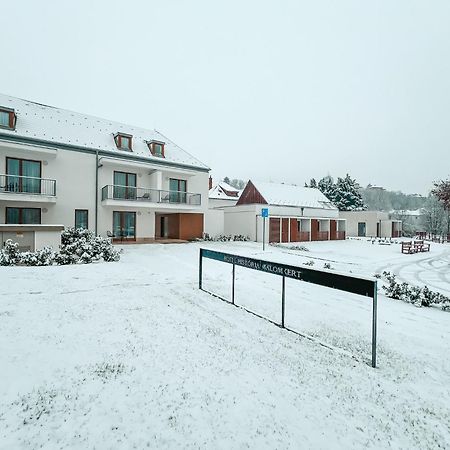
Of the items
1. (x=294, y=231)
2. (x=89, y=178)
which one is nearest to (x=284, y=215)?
(x=294, y=231)

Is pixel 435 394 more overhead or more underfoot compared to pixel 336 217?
more underfoot

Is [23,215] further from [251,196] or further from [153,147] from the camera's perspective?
[251,196]

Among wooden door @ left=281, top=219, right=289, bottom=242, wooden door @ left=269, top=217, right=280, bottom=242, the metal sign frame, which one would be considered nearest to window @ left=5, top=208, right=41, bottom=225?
the metal sign frame

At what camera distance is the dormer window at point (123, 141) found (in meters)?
20.7

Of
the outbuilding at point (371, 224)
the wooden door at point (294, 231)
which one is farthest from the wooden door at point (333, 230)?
the outbuilding at point (371, 224)

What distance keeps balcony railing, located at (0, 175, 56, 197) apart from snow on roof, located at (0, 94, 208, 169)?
2466 millimetres

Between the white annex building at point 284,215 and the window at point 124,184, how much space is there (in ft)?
34.8

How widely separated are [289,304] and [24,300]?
19.3 ft

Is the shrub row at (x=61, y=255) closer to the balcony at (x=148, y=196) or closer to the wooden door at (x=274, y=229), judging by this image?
the balcony at (x=148, y=196)

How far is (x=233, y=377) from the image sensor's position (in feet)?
11.6

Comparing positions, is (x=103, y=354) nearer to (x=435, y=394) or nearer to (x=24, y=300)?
(x=24, y=300)

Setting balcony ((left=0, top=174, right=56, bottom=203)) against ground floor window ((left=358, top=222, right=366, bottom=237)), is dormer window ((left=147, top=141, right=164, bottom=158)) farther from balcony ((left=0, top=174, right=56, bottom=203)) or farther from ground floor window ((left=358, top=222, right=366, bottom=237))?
ground floor window ((left=358, top=222, right=366, bottom=237))

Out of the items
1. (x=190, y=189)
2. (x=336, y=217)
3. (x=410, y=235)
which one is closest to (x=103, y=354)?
(x=190, y=189)

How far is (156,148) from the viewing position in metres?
22.5
